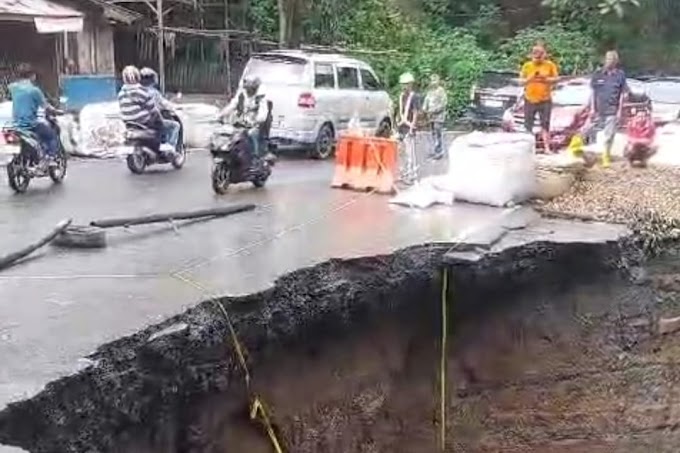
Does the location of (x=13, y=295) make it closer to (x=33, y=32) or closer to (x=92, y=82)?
(x=92, y=82)

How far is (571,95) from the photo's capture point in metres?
20.5

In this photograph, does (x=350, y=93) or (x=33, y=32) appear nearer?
(x=350, y=93)

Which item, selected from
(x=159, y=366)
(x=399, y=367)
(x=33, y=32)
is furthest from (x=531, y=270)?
(x=33, y=32)

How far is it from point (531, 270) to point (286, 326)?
3067 mm

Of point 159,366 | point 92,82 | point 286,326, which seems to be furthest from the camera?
point 92,82

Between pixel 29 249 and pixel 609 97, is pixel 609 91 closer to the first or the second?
pixel 609 97

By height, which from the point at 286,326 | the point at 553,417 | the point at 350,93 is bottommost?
the point at 553,417

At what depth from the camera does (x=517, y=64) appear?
28.9 meters

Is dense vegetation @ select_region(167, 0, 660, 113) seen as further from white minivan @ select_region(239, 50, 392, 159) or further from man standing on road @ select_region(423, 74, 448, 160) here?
man standing on road @ select_region(423, 74, 448, 160)

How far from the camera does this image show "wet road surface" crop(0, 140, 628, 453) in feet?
22.9

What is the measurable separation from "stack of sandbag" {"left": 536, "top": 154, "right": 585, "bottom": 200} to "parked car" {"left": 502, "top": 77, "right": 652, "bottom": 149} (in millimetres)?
2898

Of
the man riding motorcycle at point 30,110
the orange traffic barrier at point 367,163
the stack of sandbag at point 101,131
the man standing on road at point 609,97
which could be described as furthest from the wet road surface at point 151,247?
the man standing on road at point 609,97

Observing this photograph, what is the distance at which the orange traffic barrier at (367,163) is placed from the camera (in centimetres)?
1342

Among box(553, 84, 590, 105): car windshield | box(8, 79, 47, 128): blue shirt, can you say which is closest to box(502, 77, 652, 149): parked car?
box(553, 84, 590, 105): car windshield
